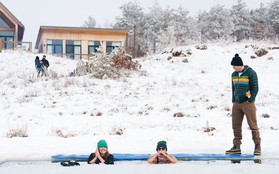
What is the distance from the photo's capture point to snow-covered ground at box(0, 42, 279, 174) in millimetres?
9148

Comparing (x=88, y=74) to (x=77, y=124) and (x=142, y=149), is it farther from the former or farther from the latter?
(x=142, y=149)

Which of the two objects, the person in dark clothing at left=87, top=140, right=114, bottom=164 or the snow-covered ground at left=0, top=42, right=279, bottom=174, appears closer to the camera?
the person in dark clothing at left=87, top=140, right=114, bottom=164

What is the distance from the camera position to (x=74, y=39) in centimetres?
3981

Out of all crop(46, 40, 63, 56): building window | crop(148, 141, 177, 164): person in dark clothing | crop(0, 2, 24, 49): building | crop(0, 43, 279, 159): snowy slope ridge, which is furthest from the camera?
crop(46, 40, 63, 56): building window

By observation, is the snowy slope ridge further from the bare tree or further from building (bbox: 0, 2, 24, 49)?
the bare tree

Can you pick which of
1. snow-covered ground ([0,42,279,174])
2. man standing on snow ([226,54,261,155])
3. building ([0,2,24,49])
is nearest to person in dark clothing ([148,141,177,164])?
snow-covered ground ([0,42,279,174])

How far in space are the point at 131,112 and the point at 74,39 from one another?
2731cm

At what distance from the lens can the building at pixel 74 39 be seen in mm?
39344

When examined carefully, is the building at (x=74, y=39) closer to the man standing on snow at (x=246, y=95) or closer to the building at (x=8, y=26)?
the building at (x=8, y=26)

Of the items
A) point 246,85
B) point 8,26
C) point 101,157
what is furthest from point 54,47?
point 246,85

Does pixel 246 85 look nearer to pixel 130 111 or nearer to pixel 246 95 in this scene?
pixel 246 95

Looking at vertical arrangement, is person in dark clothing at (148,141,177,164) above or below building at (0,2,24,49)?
below

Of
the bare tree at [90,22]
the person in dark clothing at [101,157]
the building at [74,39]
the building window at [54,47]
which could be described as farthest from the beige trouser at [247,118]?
the bare tree at [90,22]

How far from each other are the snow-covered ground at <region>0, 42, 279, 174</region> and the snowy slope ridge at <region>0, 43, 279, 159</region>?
21mm
